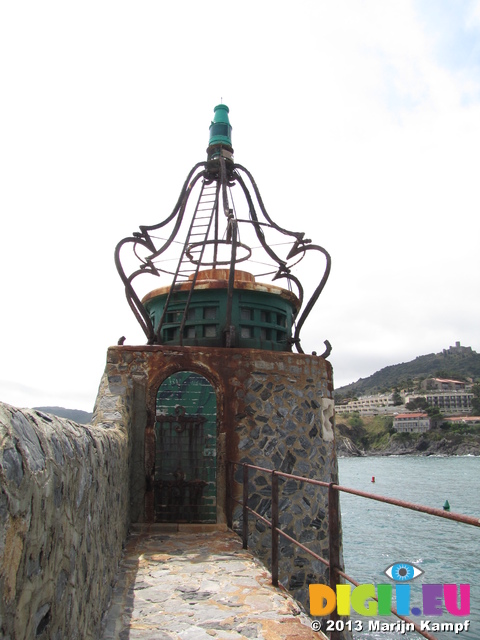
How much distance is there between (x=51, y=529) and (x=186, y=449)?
4.87 meters

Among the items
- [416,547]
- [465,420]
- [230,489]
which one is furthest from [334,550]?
[465,420]

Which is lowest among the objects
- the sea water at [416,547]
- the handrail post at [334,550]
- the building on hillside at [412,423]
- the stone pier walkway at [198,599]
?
the sea water at [416,547]

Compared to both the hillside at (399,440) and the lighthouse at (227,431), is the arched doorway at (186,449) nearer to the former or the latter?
the lighthouse at (227,431)

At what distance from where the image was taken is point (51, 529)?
2.13 meters

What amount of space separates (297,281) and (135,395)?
3.87 m

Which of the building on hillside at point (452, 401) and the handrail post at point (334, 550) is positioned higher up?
the building on hillside at point (452, 401)

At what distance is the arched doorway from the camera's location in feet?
22.1

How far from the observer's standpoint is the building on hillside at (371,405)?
445ft

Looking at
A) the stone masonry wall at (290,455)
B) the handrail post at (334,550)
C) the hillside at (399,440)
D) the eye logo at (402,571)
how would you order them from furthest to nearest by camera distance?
the hillside at (399,440)
the eye logo at (402,571)
the stone masonry wall at (290,455)
the handrail post at (334,550)

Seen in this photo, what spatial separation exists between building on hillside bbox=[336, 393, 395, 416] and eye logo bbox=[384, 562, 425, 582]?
116 metres

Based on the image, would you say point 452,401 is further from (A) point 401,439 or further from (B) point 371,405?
(A) point 401,439

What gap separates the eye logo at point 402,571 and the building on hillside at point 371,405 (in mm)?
116220

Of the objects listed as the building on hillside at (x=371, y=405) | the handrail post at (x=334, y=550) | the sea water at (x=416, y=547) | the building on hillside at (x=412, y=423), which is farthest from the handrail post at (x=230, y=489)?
the building on hillside at (x=371, y=405)

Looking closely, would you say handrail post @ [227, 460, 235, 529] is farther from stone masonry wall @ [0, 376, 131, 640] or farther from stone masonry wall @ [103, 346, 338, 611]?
stone masonry wall @ [0, 376, 131, 640]
